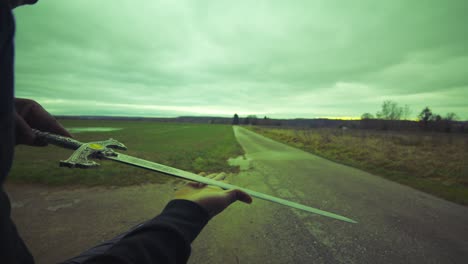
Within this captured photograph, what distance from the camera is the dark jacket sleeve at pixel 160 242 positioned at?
0.86 metres

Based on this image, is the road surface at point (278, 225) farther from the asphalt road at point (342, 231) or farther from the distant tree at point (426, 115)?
the distant tree at point (426, 115)

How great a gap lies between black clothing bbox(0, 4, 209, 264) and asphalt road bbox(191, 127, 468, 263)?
217 cm

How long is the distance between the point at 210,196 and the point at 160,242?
56cm

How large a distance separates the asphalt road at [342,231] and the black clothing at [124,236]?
217 cm

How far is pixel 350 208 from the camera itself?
4750 millimetres

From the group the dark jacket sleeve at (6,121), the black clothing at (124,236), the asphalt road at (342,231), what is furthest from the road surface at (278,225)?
the dark jacket sleeve at (6,121)

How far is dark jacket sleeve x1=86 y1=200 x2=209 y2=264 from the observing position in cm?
86

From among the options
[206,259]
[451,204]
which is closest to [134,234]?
[206,259]

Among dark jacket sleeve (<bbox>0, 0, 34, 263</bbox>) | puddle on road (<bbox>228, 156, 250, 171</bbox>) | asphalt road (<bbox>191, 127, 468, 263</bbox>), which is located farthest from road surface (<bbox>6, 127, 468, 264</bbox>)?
puddle on road (<bbox>228, 156, 250, 171</bbox>)

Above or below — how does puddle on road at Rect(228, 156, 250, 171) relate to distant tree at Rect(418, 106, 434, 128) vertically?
below

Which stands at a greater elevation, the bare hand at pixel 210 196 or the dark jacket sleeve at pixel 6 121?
the dark jacket sleeve at pixel 6 121

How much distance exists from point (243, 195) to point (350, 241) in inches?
116

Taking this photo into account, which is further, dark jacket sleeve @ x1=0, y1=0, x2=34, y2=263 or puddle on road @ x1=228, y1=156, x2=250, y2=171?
puddle on road @ x1=228, y1=156, x2=250, y2=171

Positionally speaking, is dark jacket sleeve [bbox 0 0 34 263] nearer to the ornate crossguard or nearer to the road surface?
the ornate crossguard
